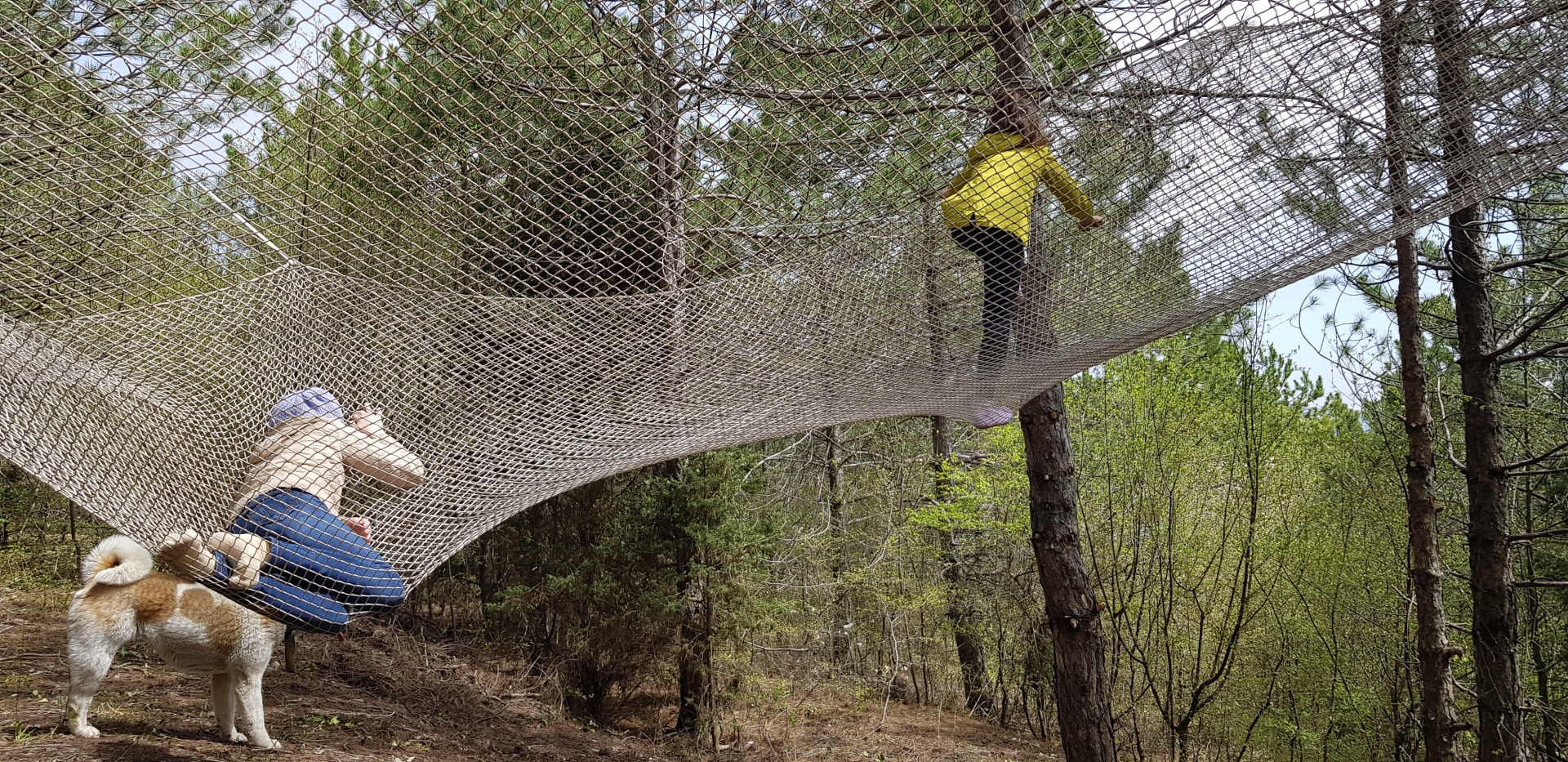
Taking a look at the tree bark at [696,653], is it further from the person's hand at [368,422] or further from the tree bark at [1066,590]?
the person's hand at [368,422]

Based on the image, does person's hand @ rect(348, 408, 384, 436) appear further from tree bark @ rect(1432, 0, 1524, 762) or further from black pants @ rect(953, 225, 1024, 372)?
tree bark @ rect(1432, 0, 1524, 762)

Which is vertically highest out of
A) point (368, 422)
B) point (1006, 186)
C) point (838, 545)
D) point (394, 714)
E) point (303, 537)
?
point (1006, 186)

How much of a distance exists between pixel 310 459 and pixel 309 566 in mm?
224

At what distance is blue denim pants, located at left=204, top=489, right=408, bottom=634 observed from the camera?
179cm

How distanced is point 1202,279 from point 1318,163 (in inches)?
14.0

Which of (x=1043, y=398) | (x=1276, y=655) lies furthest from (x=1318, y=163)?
(x=1276, y=655)

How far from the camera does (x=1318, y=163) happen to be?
5.93 ft

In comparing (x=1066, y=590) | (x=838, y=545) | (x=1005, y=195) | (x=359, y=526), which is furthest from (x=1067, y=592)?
(x=838, y=545)

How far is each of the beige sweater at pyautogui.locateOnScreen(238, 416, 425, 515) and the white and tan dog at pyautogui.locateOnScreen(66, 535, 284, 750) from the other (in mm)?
834

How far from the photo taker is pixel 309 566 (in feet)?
5.92

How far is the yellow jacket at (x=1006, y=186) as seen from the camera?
1740mm

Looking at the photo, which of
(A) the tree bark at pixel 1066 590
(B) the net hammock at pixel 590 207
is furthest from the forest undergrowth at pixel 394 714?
(A) the tree bark at pixel 1066 590

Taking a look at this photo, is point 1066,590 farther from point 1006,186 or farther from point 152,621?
point 152,621

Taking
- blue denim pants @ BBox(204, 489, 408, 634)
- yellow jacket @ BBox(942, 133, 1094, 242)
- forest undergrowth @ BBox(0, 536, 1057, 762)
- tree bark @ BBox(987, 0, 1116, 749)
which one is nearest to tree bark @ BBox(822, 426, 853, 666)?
forest undergrowth @ BBox(0, 536, 1057, 762)
